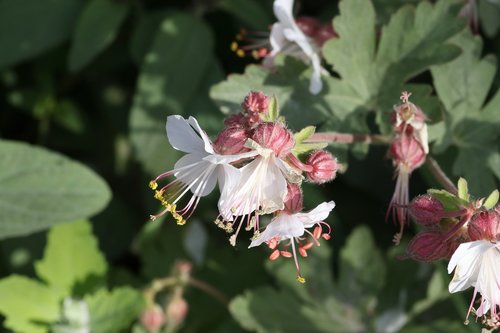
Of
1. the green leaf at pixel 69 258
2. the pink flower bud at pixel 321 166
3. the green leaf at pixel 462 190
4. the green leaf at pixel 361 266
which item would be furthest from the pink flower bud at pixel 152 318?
the green leaf at pixel 462 190

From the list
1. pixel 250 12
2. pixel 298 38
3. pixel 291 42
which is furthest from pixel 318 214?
pixel 250 12

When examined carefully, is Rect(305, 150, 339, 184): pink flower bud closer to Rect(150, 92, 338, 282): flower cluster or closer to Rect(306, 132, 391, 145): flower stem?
Rect(150, 92, 338, 282): flower cluster

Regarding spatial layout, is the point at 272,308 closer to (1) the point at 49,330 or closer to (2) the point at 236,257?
(2) the point at 236,257

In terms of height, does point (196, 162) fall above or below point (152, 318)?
above

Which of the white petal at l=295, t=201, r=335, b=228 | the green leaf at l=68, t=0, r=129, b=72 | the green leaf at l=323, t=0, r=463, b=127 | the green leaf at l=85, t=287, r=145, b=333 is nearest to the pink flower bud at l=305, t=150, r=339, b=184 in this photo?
the white petal at l=295, t=201, r=335, b=228

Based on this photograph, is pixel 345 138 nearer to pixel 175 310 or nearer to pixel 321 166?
pixel 321 166

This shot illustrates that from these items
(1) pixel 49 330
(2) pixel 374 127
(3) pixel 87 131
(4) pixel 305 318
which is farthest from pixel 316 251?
(3) pixel 87 131

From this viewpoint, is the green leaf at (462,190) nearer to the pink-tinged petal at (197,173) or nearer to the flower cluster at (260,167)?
the flower cluster at (260,167)
